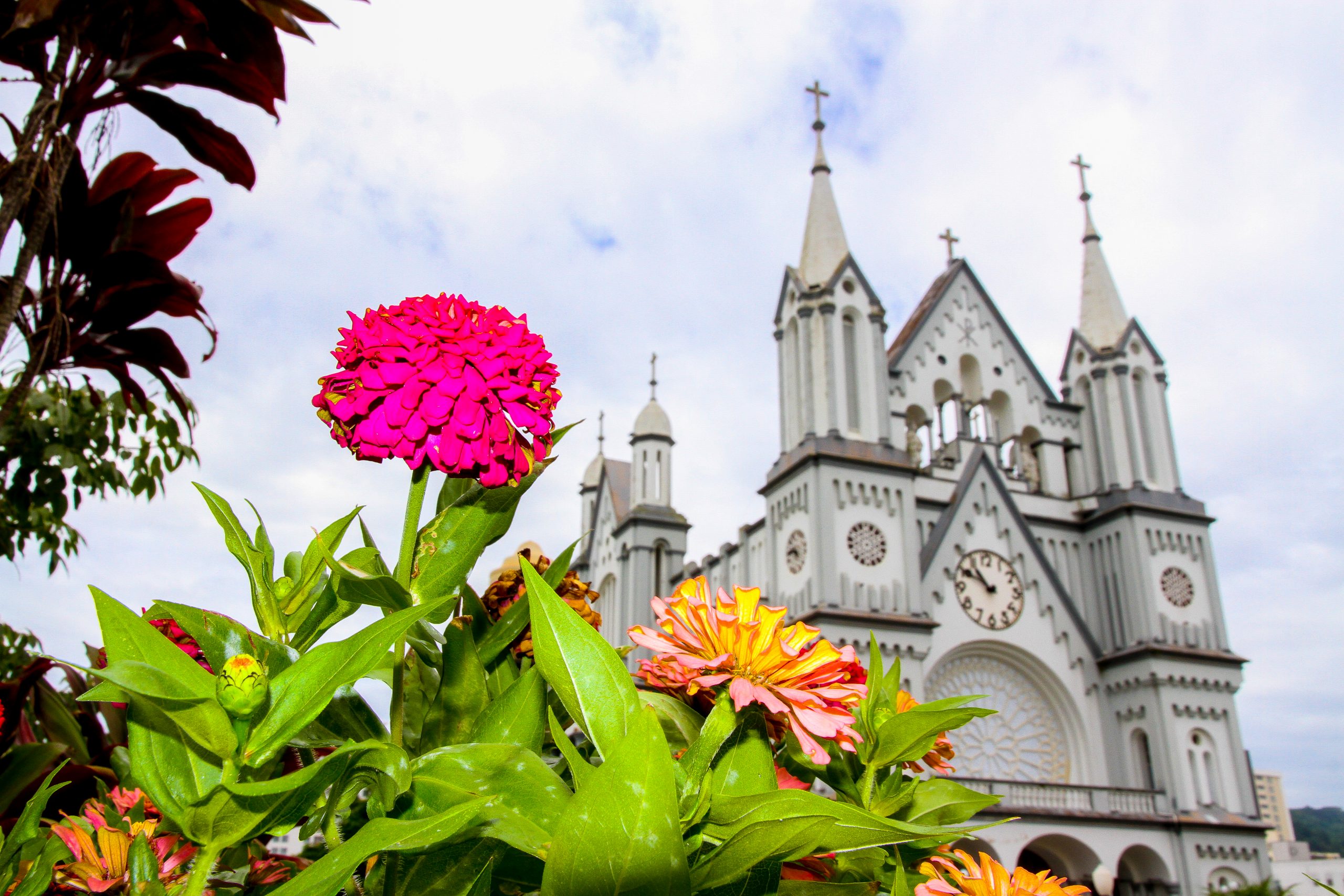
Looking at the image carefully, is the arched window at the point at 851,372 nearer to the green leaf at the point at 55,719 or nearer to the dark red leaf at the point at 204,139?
the dark red leaf at the point at 204,139

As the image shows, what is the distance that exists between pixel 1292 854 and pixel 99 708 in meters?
32.3

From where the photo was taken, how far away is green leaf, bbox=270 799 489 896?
1.71 ft

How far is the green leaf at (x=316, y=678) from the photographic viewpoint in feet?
1.88

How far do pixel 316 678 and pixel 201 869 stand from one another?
122mm

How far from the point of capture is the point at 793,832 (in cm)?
58

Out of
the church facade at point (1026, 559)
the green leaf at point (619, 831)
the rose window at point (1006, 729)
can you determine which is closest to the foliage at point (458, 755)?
the green leaf at point (619, 831)

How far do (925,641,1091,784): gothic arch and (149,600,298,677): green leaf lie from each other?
47.4 ft

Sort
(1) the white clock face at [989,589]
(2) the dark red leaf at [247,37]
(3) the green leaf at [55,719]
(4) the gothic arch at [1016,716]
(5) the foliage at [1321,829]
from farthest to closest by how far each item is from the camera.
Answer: (5) the foliage at [1321,829] < (1) the white clock face at [989,589] < (4) the gothic arch at [1016,716] < (3) the green leaf at [55,719] < (2) the dark red leaf at [247,37]

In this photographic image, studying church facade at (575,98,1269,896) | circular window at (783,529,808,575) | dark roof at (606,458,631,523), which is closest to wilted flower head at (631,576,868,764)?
church facade at (575,98,1269,896)

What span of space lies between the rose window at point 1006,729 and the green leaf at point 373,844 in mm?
14347

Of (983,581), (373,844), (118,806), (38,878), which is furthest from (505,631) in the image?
(983,581)

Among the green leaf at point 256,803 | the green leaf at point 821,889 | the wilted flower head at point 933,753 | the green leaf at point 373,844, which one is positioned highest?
the wilted flower head at point 933,753

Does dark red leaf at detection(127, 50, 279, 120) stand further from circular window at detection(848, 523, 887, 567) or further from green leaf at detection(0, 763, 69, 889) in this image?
circular window at detection(848, 523, 887, 567)

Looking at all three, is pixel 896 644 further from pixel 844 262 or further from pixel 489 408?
pixel 489 408
